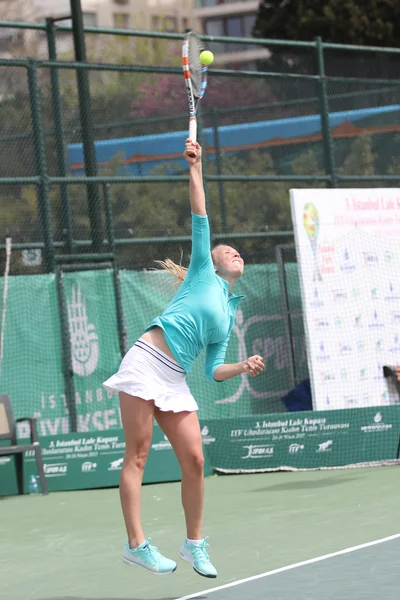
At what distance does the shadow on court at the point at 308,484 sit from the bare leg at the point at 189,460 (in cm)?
393

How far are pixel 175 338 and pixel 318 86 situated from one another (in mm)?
9072

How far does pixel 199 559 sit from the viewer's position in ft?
19.7

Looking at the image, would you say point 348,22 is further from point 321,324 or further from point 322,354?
point 322,354

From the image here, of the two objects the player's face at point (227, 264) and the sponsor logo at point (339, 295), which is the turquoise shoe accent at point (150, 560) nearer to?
the player's face at point (227, 264)

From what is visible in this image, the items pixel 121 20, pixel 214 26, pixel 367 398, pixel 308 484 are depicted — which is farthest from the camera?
pixel 214 26

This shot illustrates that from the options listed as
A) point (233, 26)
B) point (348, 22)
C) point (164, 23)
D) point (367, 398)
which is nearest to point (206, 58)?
point (367, 398)

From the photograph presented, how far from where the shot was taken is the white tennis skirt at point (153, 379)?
19.9 ft

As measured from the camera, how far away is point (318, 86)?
578 inches

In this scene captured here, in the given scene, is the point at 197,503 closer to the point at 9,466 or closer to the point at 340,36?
the point at 9,466

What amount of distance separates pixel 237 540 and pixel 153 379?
73.3 inches

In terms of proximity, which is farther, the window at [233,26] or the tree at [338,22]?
the window at [233,26]

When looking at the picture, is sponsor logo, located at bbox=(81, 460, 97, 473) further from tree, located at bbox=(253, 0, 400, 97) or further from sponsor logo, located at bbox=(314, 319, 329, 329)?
tree, located at bbox=(253, 0, 400, 97)

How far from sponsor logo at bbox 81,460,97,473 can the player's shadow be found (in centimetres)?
171

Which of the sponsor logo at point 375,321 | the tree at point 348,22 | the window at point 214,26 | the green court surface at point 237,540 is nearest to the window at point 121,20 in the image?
the window at point 214,26
